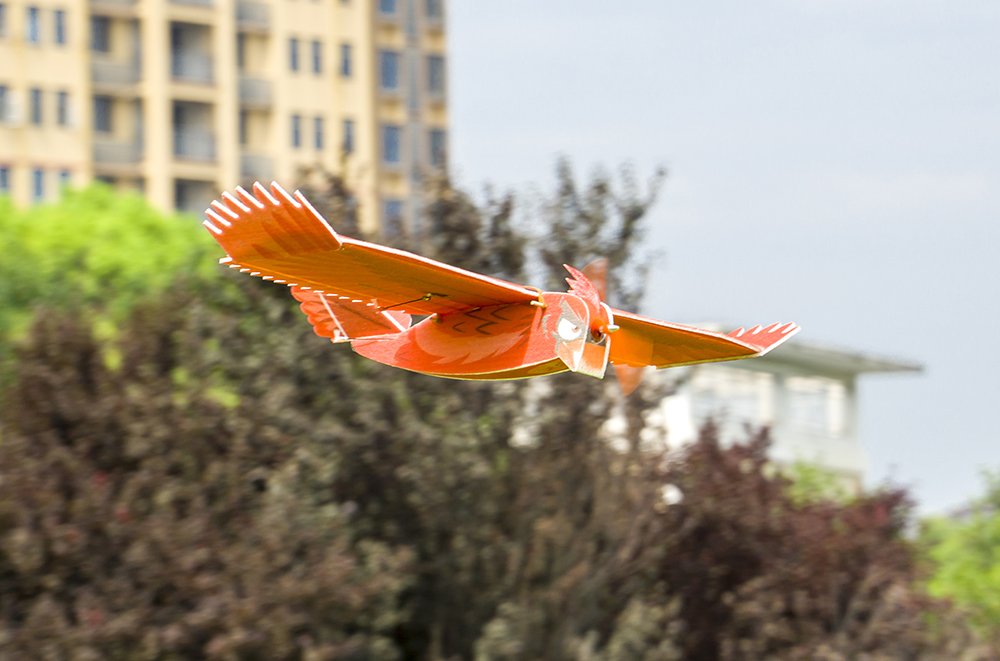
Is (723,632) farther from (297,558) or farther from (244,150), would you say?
(244,150)

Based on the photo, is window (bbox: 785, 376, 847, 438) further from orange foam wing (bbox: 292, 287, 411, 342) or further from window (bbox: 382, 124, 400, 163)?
orange foam wing (bbox: 292, 287, 411, 342)

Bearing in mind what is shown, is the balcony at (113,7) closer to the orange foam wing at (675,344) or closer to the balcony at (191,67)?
the balcony at (191,67)

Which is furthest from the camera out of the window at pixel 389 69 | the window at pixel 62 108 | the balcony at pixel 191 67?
the window at pixel 389 69

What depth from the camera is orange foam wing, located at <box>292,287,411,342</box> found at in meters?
4.75

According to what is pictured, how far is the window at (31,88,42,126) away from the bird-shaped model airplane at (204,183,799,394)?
137 ft

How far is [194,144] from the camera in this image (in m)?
47.6

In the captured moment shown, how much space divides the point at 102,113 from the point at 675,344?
44.6 meters

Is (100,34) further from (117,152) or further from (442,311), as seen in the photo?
(442,311)

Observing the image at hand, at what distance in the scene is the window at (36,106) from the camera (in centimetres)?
4316

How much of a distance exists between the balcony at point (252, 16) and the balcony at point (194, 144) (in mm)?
4348

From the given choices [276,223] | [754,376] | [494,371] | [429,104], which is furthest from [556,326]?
[429,104]

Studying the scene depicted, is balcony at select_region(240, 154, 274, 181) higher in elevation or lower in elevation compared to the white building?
higher

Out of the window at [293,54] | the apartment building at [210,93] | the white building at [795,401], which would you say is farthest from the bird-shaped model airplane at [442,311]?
the window at [293,54]

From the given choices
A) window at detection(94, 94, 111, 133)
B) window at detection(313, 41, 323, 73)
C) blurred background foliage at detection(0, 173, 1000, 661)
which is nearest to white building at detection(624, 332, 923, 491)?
blurred background foliage at detection(0, 173, 1000, 661)
